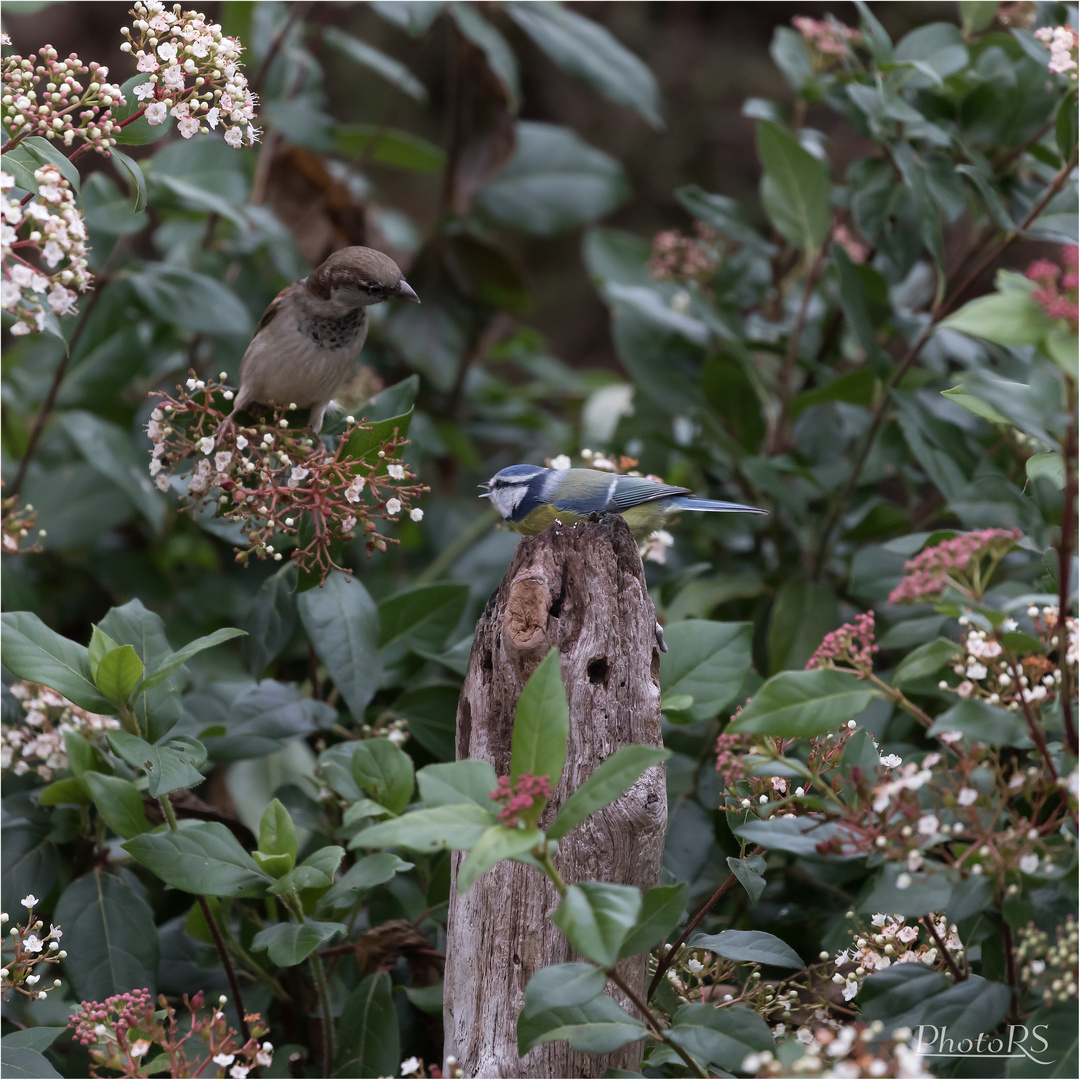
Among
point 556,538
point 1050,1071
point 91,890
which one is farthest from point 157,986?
point 1050,1071

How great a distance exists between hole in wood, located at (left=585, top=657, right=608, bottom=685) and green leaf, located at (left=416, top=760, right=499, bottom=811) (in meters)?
0.33

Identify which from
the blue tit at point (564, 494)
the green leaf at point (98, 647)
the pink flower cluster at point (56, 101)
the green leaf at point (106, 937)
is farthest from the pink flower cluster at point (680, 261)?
the green leaf at point (106, 937)

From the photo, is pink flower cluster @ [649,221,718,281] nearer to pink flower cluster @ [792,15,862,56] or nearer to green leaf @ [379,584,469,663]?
pink flower cluster @ [792,15,862,56]

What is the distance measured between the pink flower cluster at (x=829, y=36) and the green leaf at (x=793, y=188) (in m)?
0.27

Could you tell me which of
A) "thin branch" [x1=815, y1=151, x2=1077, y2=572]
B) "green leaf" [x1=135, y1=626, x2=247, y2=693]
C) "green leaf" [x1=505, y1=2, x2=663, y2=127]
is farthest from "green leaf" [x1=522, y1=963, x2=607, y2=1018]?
"green leaf" [x1=505, y1=2, x2=663, y2=127]

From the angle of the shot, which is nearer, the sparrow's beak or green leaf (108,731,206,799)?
green leaf (108,731,206,799)

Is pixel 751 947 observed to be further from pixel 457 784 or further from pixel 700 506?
pixel 700 506

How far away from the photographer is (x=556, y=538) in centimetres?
153

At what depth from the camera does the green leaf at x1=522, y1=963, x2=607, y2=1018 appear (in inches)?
41.9

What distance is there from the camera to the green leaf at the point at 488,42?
2.96 m

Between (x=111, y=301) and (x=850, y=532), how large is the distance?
6.33 feet

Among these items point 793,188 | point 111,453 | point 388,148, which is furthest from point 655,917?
point 388,148

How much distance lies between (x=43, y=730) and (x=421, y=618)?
0.70m

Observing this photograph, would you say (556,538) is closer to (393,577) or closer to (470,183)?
(393,577)
